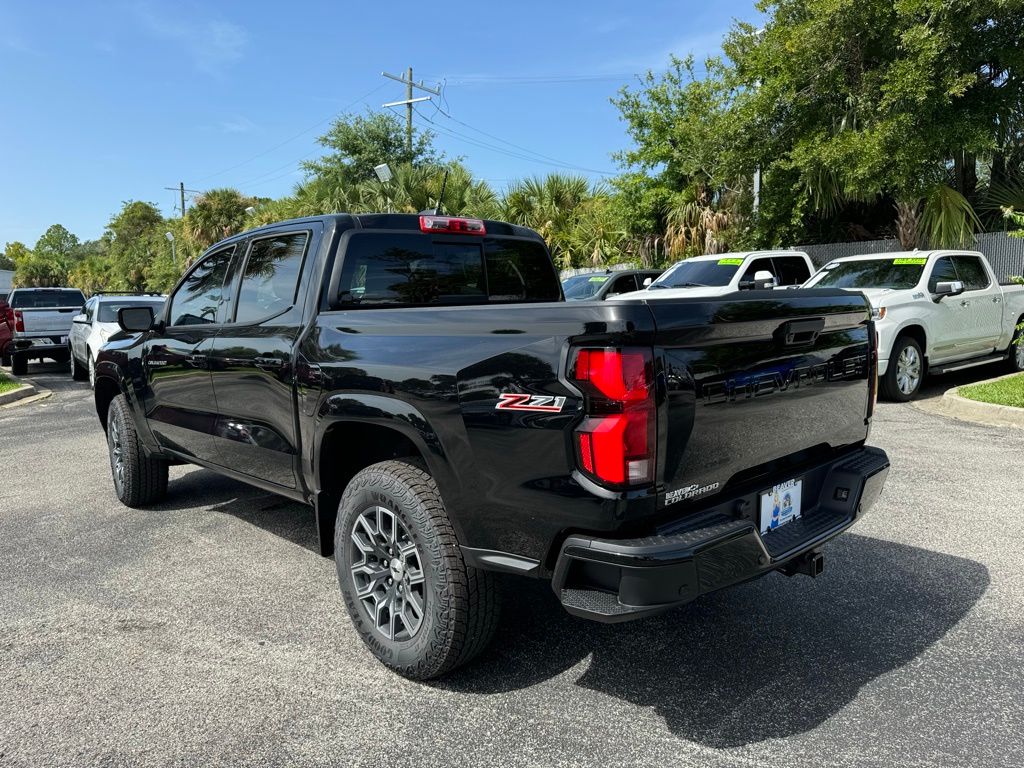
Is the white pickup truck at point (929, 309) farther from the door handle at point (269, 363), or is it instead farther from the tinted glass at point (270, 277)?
the door handle at point (269, 363)

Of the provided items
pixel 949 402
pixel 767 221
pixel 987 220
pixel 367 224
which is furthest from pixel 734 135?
pixel 367 224

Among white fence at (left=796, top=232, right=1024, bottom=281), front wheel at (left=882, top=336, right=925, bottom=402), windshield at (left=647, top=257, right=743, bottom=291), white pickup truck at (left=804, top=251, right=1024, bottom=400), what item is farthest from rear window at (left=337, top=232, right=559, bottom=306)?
white fence at (left=796, top=232, right=1024, bottom=281)

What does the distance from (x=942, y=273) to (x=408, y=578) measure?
9.14 m

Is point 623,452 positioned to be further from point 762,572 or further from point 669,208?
point 669,208

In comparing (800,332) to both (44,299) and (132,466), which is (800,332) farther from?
(44,299)

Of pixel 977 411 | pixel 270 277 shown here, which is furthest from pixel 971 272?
pixel 270 277

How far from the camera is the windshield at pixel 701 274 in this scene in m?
11.8

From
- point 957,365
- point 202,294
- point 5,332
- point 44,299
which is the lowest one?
point 957,365

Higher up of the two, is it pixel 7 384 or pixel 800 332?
pixel 800 332

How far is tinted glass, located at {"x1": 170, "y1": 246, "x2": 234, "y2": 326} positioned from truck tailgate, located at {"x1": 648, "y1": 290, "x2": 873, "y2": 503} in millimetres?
2924

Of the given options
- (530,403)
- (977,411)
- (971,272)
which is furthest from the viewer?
(971,272)

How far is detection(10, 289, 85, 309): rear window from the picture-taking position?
1667 centimetres

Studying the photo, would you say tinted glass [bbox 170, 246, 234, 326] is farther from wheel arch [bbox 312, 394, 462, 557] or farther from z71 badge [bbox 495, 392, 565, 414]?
z71 badge [bbox 495, 392, 565, 414]

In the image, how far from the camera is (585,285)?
14.8 meters
